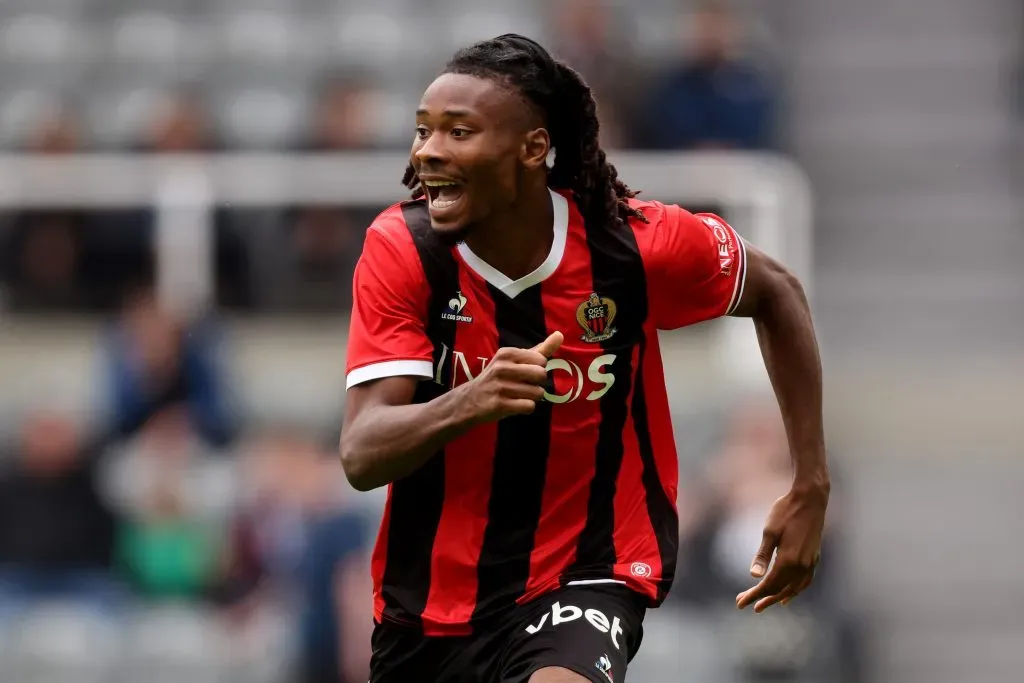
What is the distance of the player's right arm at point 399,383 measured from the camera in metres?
3.78

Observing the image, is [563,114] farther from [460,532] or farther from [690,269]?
[460,532]

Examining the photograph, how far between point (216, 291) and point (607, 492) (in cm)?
493

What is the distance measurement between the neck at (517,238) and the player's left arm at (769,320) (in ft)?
0.86

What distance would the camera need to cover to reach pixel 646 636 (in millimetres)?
8633

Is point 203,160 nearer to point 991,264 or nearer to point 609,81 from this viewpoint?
point 609,81

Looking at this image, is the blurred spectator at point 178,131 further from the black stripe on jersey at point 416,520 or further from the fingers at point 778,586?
the fingers at point 778,586

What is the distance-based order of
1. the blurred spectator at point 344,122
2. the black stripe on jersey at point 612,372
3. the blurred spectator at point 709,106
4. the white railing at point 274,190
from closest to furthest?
the black stripe on jersey at point 612,372 < the white railing at point 274,190 < the blurred spectator at point 344,122 < the blurred spectator at point 709,106

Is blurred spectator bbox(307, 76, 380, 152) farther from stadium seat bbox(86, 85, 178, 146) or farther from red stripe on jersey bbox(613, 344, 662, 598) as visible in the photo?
red stripe on jersey bbox(613, 344, 662, 598)

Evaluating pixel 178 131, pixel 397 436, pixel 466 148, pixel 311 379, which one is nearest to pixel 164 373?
pixel 311 379

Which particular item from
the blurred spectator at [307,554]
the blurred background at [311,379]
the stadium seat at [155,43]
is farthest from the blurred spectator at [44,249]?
the stadium seat at [155,43]

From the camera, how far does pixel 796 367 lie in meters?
4.67

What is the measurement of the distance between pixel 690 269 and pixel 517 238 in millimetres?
454

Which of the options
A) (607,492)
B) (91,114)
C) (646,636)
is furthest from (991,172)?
(607,492)

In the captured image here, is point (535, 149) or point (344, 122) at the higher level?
point (535, 149)
